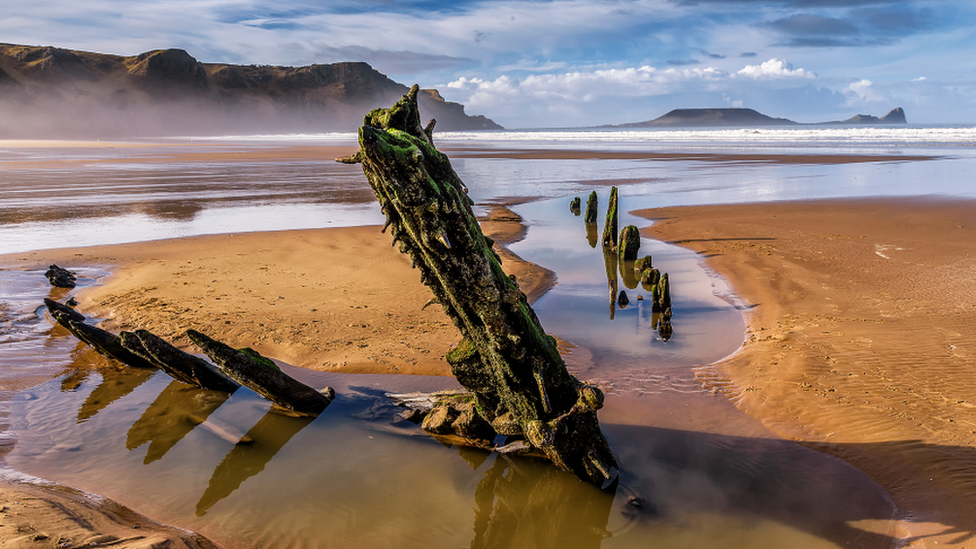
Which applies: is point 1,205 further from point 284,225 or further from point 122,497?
point 122,497

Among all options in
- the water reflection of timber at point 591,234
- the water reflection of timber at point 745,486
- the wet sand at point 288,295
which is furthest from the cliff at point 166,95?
the water reflection of timber at point 745,486

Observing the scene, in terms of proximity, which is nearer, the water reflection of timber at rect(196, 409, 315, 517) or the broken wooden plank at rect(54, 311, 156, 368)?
the water reflection of timber at rect(196, 409, 315, 517)

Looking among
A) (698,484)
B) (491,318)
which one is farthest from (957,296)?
(491,318)

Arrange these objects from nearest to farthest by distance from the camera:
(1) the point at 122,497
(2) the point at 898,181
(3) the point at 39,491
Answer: (3) the point at 39,491 < (1) the point at 122,497 < (2) the point at 898,181

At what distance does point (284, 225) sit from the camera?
58.9 ft

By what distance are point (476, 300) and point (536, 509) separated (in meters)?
2.20

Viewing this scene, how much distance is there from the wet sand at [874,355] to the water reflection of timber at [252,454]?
581cm

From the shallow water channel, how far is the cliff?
132 meters

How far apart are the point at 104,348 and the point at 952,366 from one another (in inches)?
480

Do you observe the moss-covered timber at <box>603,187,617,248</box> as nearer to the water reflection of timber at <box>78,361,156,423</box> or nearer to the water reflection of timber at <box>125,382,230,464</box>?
the water reflection of timber at <box>125,382,230,464</box>

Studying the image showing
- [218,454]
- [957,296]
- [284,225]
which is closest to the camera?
[218,454]

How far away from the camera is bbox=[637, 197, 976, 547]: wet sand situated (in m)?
5.46

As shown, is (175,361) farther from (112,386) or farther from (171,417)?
(112,386)

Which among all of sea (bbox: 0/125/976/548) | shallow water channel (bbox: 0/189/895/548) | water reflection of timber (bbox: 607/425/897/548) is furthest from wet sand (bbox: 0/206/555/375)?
water reflection of timber (bbox: 607/425/897/548)
